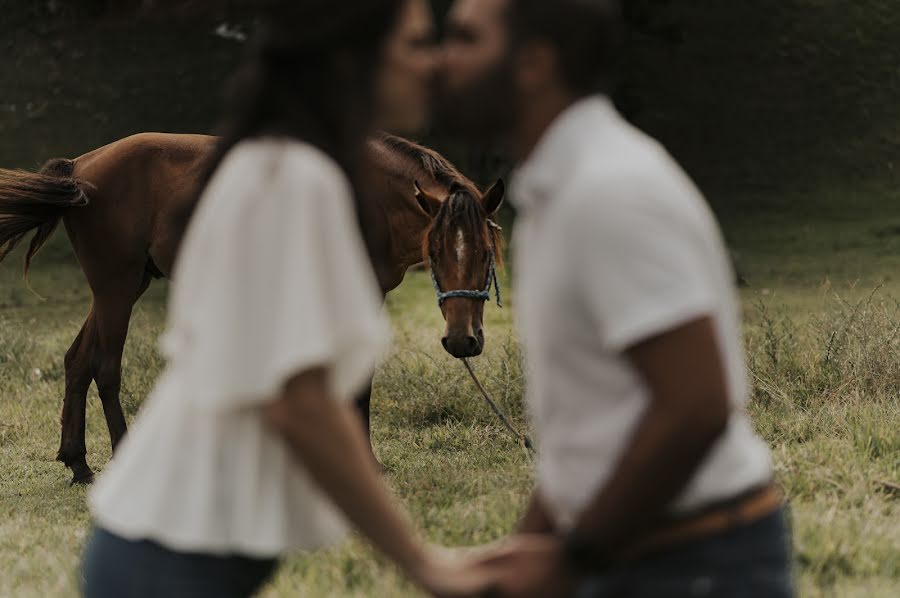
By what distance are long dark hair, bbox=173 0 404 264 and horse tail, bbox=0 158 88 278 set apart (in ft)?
19.4

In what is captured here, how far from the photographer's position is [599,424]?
1.65 m

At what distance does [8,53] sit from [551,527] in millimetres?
33696

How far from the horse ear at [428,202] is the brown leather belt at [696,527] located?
498 centimetres

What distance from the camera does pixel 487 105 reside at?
1.75 metres

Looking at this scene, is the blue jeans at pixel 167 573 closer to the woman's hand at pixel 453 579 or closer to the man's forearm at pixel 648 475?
the woman's hand at pixel 453 579

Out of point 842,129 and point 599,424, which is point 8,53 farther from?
point 599,424

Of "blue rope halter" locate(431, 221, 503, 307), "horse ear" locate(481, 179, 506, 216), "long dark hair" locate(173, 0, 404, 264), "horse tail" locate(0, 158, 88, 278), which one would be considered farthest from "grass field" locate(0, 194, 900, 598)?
"long dark hair" locate(173, 0, 404, 264)

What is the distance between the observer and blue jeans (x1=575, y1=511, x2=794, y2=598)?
1.65 meters

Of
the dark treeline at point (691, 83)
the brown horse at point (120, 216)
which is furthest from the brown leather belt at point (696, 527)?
the dark treeline at point (691, 83)

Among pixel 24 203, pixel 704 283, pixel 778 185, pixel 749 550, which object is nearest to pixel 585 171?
pixel 704 283

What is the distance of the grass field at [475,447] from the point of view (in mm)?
3930

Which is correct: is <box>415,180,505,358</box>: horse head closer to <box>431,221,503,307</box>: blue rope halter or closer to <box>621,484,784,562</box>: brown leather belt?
<box>431,221,503,307</box>: blue rope halter

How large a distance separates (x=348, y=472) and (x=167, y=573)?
30 cm

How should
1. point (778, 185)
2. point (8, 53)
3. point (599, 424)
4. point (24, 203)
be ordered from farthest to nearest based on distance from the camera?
point (8, 53) → point (778, 185) → point (24, 203) → point (599, 424)
